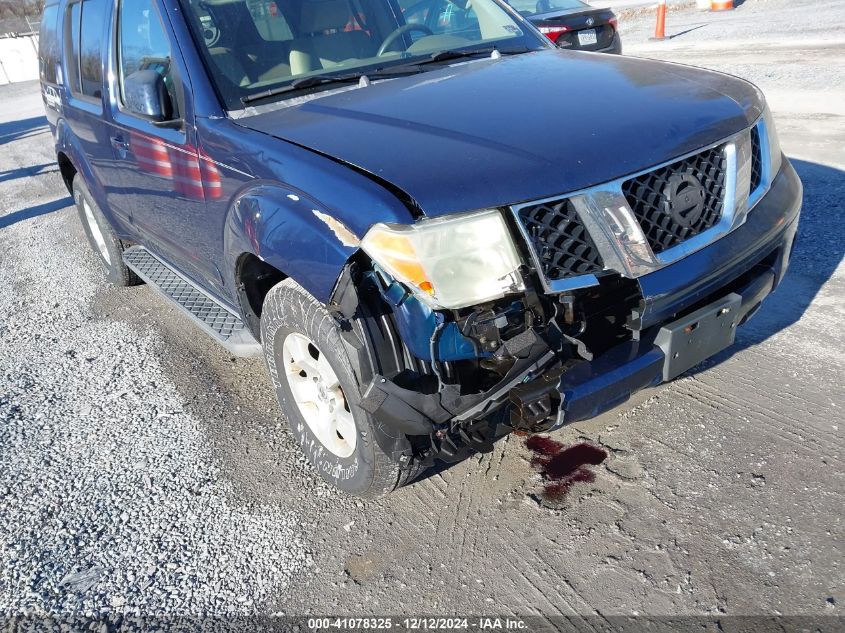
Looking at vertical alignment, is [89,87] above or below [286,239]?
above

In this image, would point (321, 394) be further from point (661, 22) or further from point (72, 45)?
point (661, 22)

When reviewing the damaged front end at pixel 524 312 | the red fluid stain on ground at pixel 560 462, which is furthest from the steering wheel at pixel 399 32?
the red fluid stain on ground at pixel 560 462

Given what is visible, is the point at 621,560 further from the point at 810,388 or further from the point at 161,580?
the point at 161,580

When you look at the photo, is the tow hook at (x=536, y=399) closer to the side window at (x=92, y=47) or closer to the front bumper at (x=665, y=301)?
the front bumper at (x=665, y=301)

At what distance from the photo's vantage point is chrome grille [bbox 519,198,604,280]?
2.08m

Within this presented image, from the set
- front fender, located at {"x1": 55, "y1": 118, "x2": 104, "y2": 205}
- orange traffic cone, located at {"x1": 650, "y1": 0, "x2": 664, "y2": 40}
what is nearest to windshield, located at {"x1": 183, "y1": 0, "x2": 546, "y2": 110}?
front fender, located at {"x1": 55, "y1": 118, "x2": 104, "y2": 205}

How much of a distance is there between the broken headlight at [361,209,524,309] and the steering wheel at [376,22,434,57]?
1.64 meters

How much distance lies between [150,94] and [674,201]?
214 centimetres

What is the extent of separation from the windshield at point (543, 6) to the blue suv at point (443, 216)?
5.85 m

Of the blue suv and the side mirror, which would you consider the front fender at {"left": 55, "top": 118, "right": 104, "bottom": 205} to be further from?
the side mirror

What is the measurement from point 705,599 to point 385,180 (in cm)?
162

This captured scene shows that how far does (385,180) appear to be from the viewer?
213cm

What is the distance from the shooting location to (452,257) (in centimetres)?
204

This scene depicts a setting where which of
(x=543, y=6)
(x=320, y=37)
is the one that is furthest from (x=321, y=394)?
(x=543, y=6)
